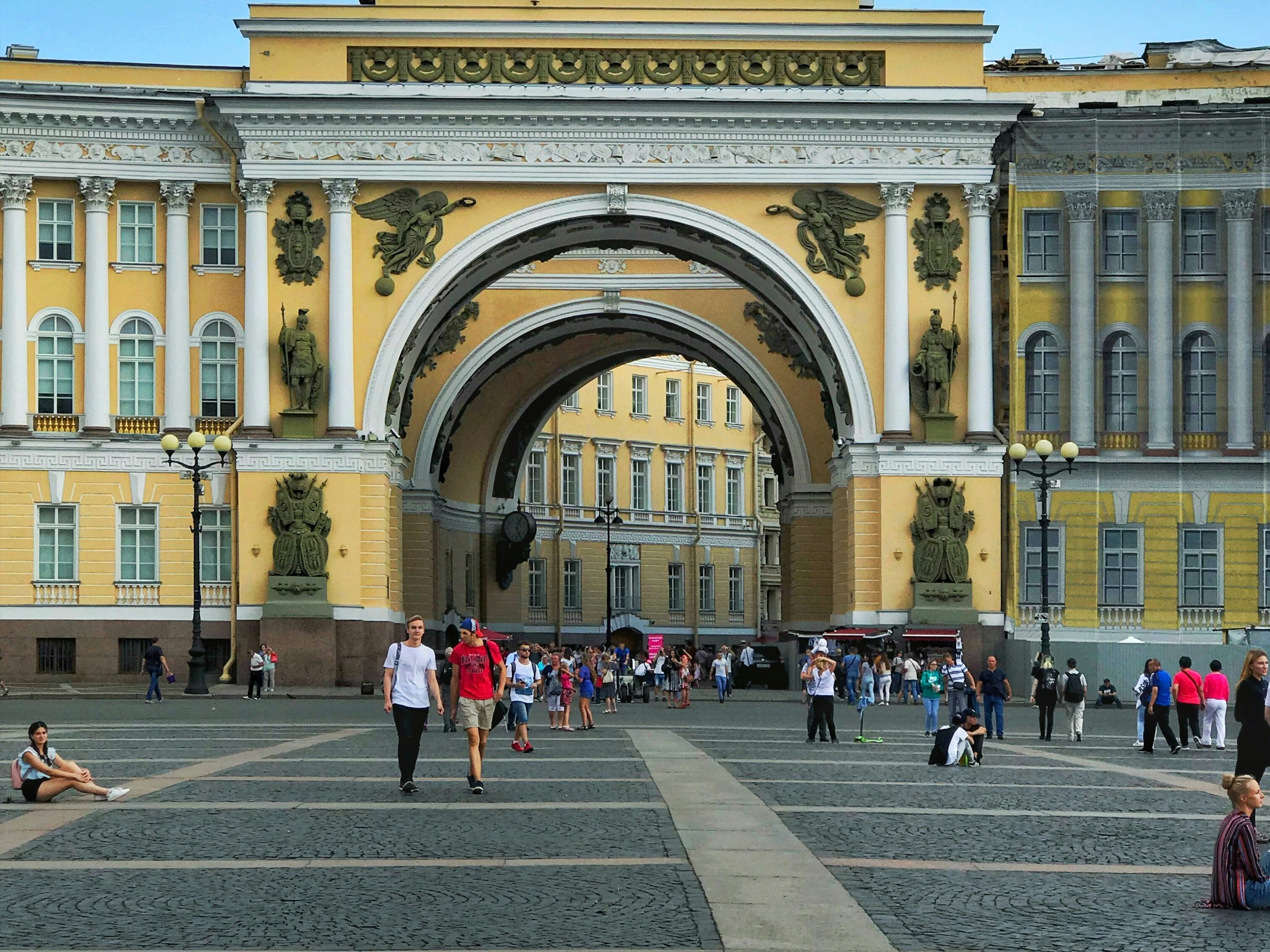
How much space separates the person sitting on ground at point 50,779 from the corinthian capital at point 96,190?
106 ft

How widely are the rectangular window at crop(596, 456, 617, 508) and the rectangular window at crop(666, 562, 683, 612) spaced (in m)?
4.07

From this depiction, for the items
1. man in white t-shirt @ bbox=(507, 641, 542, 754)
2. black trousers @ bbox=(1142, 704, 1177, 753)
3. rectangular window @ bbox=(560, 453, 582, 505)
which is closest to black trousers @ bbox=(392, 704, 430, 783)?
man in white t-shirt @ bbox=(507, 641, 542, 754)

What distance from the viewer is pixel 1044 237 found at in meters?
50.8

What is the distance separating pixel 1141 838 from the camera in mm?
15719

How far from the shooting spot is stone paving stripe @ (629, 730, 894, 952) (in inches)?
428

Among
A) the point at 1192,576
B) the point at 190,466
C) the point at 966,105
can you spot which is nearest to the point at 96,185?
the point at 190,466

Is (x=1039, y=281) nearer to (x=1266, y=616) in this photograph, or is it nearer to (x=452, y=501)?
(x=1266, y=616)

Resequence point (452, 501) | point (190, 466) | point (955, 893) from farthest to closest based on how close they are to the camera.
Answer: point (452, 501), point (190, 466), point (955, 893)

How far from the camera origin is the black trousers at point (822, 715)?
28.7m

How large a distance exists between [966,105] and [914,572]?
10.8 meters

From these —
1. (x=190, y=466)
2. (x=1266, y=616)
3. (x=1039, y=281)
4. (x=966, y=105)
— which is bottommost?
(x=1266, y=616)

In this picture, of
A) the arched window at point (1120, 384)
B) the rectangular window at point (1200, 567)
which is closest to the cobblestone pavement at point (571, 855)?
the rectangular window at point (1200, 567)

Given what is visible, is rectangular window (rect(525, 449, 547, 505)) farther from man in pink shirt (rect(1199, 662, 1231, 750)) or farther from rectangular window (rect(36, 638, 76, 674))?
man in pink shirt (rect(1199, 662, 1231, 750))

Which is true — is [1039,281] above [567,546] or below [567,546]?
above
